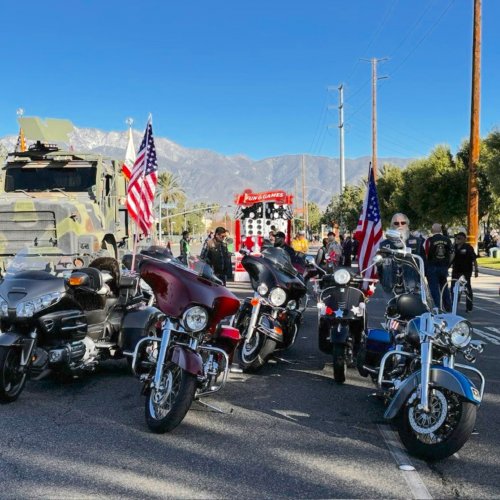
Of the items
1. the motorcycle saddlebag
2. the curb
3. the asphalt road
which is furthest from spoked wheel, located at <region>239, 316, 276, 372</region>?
the curb

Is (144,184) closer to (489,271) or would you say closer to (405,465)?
(405,465)

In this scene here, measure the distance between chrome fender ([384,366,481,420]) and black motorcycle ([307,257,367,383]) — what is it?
6.13 feet

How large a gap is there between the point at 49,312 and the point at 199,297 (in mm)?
1614

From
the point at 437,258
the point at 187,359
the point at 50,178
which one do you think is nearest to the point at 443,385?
the point at 187,359

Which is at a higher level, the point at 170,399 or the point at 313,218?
the point at 313,218

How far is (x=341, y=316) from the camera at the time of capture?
248 inches

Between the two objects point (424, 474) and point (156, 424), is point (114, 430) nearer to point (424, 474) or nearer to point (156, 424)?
point (156, 424)

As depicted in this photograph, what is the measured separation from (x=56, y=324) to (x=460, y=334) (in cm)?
345

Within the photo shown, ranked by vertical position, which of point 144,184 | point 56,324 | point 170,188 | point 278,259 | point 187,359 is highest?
point 170,188

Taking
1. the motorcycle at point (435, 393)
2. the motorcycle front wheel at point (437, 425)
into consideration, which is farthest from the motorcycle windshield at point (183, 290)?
the motorcycle front wheel at point (437, 425)

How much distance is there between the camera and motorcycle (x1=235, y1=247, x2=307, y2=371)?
666 centimetres

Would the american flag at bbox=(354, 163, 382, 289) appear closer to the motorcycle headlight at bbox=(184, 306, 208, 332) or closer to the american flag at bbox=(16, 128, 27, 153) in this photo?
the motorcycle headlight at bbox=(184, 306, 208, 332)

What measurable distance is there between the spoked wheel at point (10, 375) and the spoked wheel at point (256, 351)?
7.70 feet

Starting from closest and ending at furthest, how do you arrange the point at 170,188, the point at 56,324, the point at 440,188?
the point at 56,324 < the point at 440,188 < the point at 170,188
